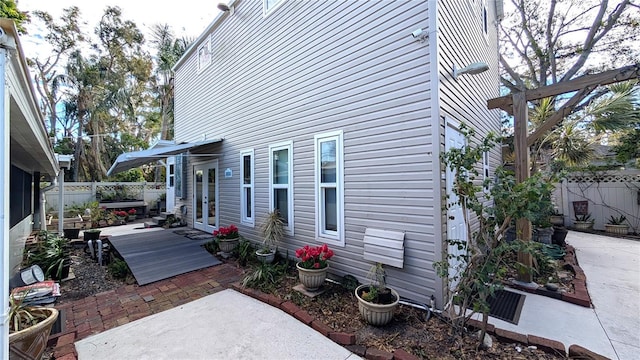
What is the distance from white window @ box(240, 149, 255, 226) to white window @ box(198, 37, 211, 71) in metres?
3.88

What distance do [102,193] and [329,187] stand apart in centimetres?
1330

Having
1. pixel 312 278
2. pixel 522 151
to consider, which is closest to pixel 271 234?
pixel 312 278

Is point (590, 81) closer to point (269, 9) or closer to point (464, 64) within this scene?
point (464, 64)

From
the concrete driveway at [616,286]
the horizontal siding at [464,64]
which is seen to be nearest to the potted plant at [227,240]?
the horizontal siding at [464,64]

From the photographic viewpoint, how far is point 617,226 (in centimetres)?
781

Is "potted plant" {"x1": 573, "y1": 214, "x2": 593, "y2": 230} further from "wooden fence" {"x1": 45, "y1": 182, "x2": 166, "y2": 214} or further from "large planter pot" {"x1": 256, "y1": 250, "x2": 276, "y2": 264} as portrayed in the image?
"wooden fence" {"x1": 45, "y1": 182, "x2": 166, "y2": 214}

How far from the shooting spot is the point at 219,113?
759 centimetres

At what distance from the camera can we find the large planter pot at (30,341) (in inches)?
79.2

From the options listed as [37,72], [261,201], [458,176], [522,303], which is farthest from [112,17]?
[522,303]

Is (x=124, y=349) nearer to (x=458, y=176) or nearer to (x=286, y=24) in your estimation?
(x=458, y=176)

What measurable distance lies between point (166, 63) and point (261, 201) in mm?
13374

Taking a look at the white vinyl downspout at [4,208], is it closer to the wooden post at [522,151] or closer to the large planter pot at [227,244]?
the large planter pot at [227,244]

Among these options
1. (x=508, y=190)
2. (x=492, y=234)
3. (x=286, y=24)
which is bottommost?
(x=492, y=234)

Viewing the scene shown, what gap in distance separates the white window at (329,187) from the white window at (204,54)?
19.2 ft
